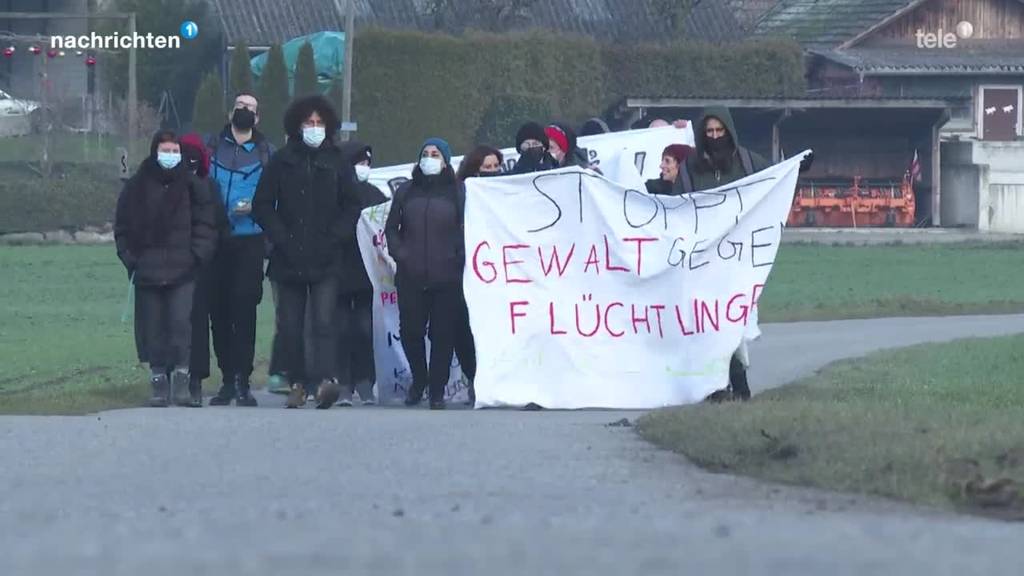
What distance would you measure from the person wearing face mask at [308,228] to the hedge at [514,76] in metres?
37.8

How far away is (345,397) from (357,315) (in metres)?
0.56

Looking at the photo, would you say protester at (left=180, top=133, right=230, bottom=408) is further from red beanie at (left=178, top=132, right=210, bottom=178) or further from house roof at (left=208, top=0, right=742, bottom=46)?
house roof at (left=208, top=0, right=742, bottom=46)

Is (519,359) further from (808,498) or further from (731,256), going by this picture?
(808,498)

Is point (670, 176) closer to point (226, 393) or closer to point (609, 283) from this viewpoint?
point (609, 283)

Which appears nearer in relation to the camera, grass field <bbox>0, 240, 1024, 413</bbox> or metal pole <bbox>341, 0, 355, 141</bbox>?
grass field <bbox>0, 240, 1024, 413</bbox>

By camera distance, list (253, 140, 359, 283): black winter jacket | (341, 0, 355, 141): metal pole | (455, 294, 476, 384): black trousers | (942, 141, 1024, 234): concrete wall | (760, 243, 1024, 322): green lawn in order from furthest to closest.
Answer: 1. (942, 141, 1024, 234): concrete wall
2. (341, 0, 355, 141): metal pole
3. (760, 243, 1024, 322): green lawn
4. (455, 294, 476, 384): black trousers
5. (253, 140, 359, 283): black winter jacket

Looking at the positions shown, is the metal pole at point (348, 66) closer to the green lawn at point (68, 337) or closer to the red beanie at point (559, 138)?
the green lawn at point (68, 337)

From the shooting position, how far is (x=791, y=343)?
2119 centimetres

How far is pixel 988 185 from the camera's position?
55.5m

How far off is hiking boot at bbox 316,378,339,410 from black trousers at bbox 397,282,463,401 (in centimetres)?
66

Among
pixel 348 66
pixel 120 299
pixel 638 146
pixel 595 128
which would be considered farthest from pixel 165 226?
pixel 348 66

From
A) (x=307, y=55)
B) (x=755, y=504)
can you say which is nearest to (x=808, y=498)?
(x=755, y=504)

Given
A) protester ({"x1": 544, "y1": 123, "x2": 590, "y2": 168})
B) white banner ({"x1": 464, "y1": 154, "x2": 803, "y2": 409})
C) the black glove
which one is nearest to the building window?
protester ({"x1": 544, "y1": 123, "x2": 590, "y2": 168})

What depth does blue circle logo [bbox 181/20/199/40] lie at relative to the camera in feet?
187
